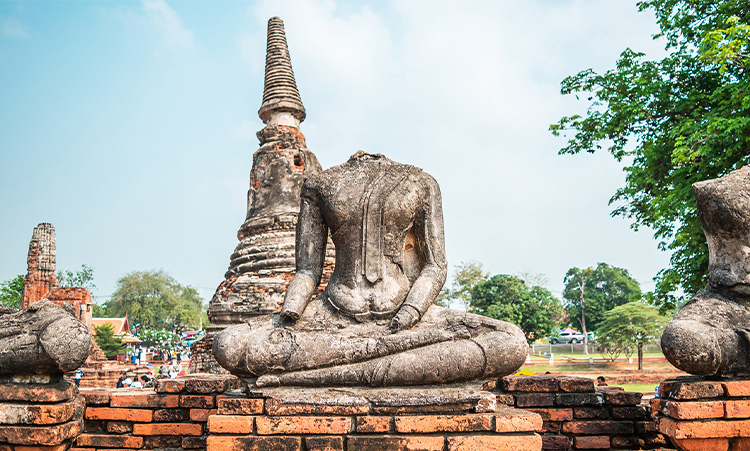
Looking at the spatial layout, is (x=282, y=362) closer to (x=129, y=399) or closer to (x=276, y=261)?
(x=129, y=399)

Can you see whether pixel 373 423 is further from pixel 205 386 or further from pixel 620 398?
pixel 620 398

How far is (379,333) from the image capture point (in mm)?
3805

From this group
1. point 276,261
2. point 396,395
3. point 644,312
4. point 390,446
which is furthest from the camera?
point 644,312

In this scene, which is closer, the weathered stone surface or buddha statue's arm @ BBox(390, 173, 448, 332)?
the weathered stone surface

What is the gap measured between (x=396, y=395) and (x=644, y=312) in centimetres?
2795

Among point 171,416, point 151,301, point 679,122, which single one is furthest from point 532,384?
point 151,301

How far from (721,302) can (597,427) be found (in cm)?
119

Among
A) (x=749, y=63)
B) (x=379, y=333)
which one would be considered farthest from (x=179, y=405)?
(x=749, y=63)

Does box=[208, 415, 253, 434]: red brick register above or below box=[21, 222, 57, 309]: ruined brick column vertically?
below

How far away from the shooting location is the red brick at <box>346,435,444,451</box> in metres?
3.09

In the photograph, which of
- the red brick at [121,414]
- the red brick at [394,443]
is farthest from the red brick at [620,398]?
the red brick at [121,414]

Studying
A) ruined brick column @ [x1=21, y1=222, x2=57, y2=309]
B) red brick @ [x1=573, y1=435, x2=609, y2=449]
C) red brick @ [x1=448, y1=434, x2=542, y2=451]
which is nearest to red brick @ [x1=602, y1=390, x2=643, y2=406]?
red brick @ [x1=573, y1=435, x2=609, y2=449]

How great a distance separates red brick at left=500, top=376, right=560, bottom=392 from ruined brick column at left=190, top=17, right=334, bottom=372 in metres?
6.72

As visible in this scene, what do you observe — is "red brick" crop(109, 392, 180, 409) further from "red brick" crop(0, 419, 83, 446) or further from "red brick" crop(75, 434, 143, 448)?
"red brick" crop(0, 419, 83, 446)
